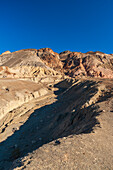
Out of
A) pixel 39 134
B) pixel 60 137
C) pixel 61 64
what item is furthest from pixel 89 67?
pixel 60 137

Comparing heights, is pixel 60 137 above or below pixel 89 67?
below

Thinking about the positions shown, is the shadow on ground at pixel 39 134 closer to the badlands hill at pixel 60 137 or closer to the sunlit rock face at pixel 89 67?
the badlands hill at pixel 60 137

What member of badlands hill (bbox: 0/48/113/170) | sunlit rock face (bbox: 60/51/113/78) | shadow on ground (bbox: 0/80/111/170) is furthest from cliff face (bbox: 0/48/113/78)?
shadow on ground (bbox: 0/80/111/170)

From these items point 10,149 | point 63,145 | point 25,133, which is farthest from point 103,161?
point 25,133

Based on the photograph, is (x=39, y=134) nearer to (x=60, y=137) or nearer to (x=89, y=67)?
(x=60, y=137)

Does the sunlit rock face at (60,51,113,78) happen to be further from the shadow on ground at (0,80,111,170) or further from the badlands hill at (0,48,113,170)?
the shadow on ground at (0,80,111,170)

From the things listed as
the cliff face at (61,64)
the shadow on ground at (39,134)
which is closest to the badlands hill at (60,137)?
the shadow on ground at (39,134)

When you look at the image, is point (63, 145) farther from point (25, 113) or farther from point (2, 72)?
point (2, 72)

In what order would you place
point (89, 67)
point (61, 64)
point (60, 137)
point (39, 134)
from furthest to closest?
point (61, 64) < point (89, 67) < point (39, 134) < point (60, 137)

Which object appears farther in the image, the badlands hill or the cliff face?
the cliff face

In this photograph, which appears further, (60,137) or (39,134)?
(39,134)

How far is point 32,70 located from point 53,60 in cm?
2921

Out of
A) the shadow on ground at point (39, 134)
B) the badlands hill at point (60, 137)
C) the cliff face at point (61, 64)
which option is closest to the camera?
the badlands hill at point (60, 137)

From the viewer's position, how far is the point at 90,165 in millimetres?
3902
